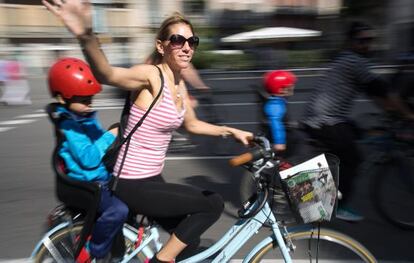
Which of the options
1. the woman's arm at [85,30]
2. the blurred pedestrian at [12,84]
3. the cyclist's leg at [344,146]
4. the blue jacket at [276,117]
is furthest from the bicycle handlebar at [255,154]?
the blurred pedestrian at [12,84]

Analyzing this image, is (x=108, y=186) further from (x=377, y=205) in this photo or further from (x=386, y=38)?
(x=386, y=38)

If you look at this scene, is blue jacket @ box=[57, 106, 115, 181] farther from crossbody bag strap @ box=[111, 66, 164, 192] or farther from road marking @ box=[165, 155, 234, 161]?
road marking @ box=[165, 155, 234, 161]

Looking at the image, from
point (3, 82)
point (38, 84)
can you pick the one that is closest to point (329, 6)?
point (38, 84)

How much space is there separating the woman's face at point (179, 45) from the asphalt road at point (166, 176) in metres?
1.26

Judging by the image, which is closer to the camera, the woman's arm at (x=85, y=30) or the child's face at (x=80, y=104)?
the woman's arm at (x=85, y=30)

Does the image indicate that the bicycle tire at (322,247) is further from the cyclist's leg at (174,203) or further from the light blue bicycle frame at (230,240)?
the cyclist's leg at (174,203)

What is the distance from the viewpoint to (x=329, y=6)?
35156mm

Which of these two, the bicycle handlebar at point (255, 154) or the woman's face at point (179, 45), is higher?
the woman's face at point (179, 45)

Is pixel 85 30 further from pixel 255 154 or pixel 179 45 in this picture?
pixel 255 154

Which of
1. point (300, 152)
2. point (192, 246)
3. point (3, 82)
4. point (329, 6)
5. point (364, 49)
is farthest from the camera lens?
point (329, 6)

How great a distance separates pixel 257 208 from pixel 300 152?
8.74 feet

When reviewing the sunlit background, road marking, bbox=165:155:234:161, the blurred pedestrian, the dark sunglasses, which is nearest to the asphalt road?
road marking, bbox=165:155:234:161

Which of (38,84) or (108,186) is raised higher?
(108,186)

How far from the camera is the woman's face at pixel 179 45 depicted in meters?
2.69
